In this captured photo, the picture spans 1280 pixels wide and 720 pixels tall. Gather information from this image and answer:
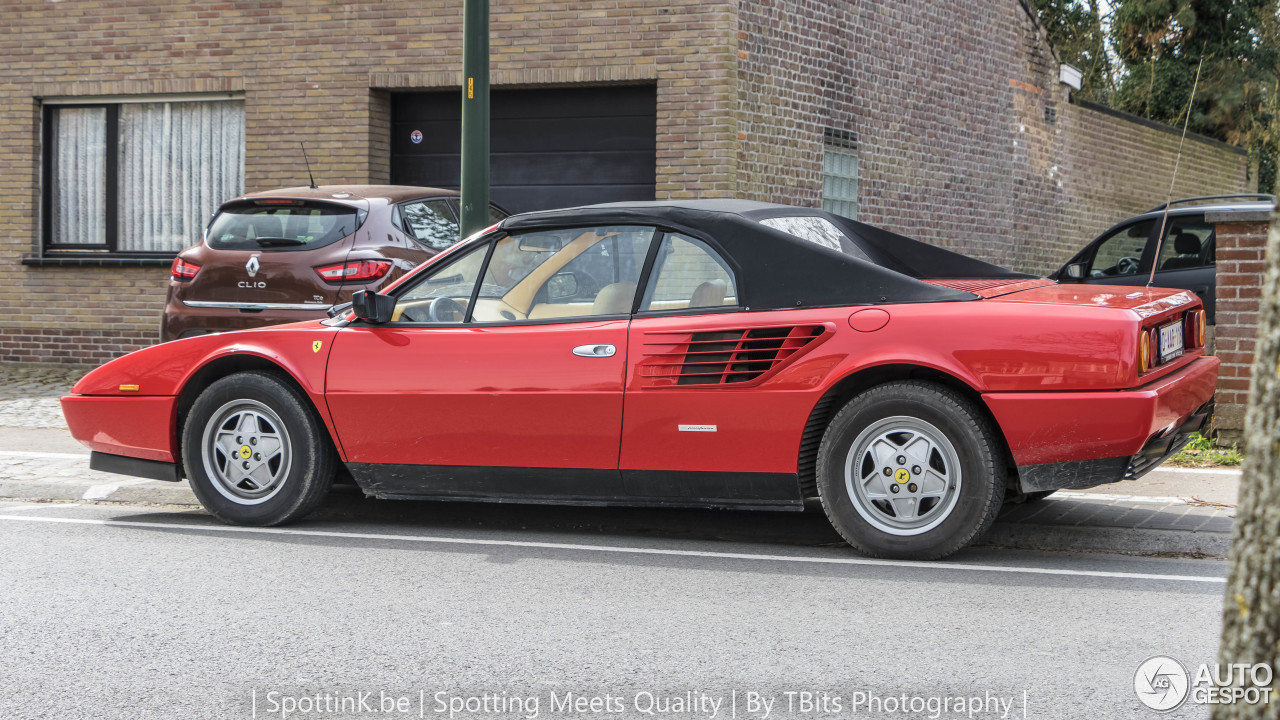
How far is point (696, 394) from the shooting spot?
5.62 metres

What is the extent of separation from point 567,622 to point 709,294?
173 centimetres

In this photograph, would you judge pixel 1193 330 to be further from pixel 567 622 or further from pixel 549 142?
pixel 549 142

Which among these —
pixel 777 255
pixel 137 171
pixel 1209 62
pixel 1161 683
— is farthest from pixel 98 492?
pixel 1209 62

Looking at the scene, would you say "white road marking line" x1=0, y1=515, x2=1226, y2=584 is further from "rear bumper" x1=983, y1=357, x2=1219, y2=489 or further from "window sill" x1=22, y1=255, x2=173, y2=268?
"window sill" x1=22, y1=255, x2=173, y2=268

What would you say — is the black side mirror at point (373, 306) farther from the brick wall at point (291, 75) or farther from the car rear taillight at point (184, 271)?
the brick wall at point (291, 75)

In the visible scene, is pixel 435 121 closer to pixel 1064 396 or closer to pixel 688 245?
pixel 688 245

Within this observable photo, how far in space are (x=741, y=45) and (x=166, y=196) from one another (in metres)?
6.65

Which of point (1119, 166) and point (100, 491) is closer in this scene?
point (100, 491)

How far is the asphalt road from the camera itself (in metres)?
3.84

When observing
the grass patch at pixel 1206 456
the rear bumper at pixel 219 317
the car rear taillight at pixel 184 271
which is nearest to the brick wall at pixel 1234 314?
the grass patch at pixel 1206 456

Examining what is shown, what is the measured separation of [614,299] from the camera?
5898 mm

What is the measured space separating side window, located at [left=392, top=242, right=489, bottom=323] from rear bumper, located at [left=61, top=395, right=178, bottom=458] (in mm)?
1326

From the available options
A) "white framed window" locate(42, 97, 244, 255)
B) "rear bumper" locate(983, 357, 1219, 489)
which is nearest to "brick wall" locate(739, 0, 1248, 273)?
"white framed window" locate(42, 97, 244, 255)

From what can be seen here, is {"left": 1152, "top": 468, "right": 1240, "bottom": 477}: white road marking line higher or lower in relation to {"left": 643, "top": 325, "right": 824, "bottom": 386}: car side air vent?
lower
